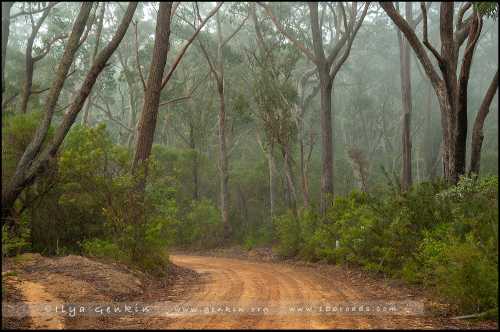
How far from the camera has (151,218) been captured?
37.5 ft

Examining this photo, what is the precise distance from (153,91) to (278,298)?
788cm

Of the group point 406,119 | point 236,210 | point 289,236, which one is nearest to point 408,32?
point 406,119

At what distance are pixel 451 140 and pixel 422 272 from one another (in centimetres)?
521

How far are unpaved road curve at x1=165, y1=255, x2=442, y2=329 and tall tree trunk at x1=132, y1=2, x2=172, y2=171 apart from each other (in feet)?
12.8

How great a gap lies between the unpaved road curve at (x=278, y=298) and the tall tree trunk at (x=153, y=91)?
3894 millimetres

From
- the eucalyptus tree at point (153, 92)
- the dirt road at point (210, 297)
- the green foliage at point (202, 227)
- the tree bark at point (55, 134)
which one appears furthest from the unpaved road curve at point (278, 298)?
the green foliage at point (202, 227)

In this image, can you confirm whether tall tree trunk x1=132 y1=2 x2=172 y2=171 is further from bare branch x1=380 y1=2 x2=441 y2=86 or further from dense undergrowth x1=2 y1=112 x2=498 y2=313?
bare branch x1=380 y1=2 x2=441 y2=86

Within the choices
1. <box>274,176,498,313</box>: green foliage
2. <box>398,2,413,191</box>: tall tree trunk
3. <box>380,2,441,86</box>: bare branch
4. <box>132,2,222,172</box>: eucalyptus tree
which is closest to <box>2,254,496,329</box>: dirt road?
<box>274,176,498,313</box>: green foliage

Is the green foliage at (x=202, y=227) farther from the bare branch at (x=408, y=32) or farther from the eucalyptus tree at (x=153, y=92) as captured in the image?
the bare branch at (x=408, y=32)

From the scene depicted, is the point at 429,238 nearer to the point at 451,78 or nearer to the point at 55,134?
the point at 451,78

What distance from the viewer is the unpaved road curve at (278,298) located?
20.2 feet

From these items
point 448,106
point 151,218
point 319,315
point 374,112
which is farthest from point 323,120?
point 374,112

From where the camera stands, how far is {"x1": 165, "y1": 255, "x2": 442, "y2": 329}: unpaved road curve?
20.2 feet

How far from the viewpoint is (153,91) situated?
548 inches
